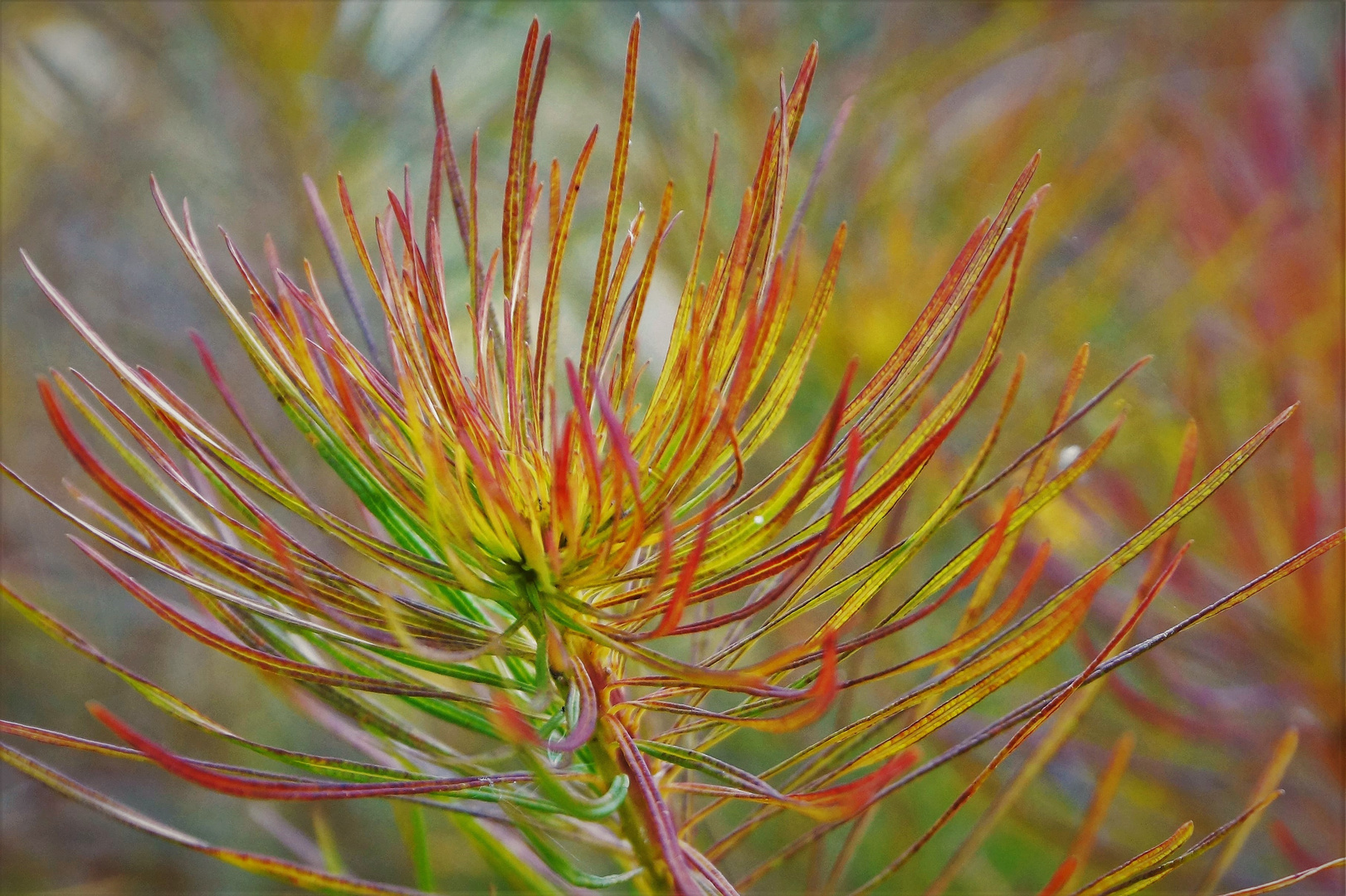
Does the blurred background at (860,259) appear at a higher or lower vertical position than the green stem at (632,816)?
higher

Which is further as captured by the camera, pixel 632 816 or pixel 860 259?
pixel 860 259

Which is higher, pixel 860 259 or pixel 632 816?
pixel 860 259

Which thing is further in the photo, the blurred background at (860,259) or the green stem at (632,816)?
the blurred background at (860,259)

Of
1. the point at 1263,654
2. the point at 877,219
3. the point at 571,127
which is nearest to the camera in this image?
the point at 1263,654

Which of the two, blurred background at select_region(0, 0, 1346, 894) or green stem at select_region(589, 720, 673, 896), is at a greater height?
blurred background at select_region(0, 0, 1346, 894)

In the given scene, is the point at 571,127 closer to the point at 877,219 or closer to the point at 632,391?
the point at 877,219

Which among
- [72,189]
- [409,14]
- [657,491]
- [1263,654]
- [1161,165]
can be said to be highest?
[72,189]

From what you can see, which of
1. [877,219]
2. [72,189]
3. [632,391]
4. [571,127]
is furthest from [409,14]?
[632,391]

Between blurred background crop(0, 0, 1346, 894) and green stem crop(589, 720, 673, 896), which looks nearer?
green stem crop(589, 720, 673, 896)
